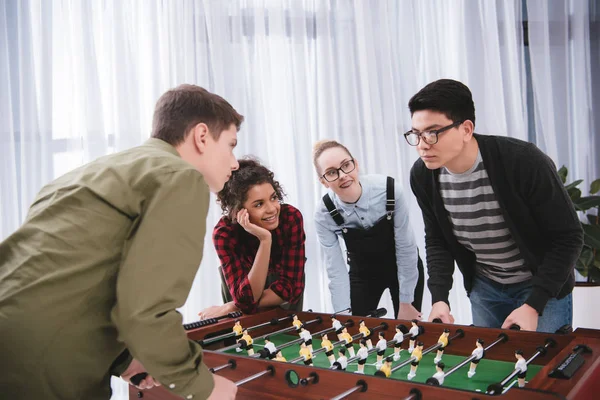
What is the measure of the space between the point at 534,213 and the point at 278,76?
2.43 meters

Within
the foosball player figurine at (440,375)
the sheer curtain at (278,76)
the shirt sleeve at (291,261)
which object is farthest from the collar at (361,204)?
the foosball player figurine at (440,375)

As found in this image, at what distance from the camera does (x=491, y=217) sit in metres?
2.17

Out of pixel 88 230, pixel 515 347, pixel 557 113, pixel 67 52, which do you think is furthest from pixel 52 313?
pixel 557 113

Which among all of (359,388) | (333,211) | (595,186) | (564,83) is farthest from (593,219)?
(359,388)

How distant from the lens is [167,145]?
1426 mm

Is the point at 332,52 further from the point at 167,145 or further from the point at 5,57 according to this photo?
the point at 167,145

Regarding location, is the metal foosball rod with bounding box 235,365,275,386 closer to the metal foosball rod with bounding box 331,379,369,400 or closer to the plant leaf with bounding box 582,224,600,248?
the metal foosball rod with bounding box 331,379,369,400

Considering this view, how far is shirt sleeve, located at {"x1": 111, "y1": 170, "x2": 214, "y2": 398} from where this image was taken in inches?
44.4

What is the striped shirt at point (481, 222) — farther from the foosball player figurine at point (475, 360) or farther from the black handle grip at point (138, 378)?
the black handle grip at point (138, 378)

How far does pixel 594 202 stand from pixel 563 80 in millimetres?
1166

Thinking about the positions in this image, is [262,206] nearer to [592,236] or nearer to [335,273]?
[335,273]

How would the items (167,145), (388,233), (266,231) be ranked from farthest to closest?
(388,233) → (266,231) → (167,145)

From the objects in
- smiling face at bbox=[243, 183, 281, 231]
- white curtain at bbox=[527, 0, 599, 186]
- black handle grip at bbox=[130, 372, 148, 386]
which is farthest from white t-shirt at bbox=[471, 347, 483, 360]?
white curtain at bbox=[527, 0, 599, 186]

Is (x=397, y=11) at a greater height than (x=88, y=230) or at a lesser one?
greater
